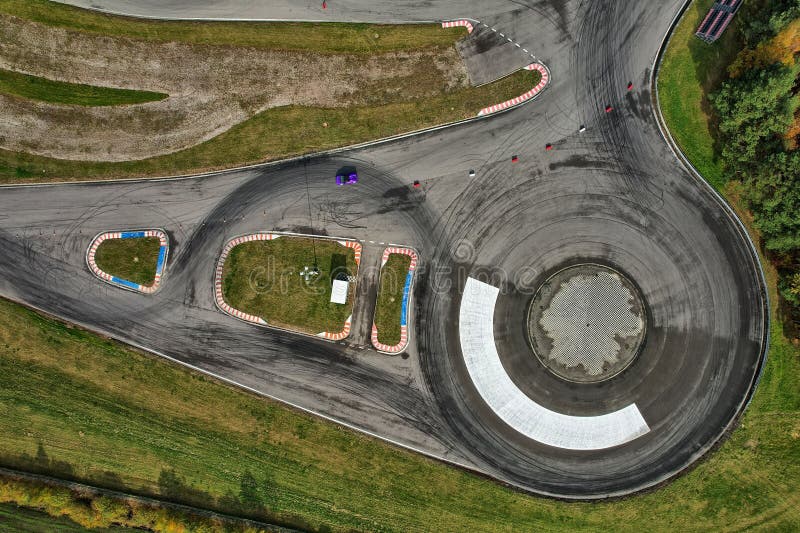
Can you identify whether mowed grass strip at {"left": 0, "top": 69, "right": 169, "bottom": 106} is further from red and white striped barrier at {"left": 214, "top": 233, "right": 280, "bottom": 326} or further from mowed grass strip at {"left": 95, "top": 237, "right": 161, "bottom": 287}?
red and white striped barrier at {"left": 214, "top": 233, "right": 280, "bottom": 326}

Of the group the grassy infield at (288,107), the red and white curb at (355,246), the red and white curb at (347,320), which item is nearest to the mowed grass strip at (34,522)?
the red and white curb at (347,320)

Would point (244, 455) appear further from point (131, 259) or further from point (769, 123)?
point (769, 123)

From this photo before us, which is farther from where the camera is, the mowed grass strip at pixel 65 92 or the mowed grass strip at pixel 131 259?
the mowed grass strip at pixel 131 259

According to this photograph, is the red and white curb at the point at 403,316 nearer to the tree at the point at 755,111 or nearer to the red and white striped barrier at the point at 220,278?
the red and white striped barrier at the point at 220,278

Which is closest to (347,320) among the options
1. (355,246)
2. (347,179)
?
(355,246)

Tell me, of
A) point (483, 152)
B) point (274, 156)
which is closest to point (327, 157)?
point (274, 156)

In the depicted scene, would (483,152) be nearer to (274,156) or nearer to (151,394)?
(274,156)

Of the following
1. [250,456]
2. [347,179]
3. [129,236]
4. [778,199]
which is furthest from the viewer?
[129,236]
